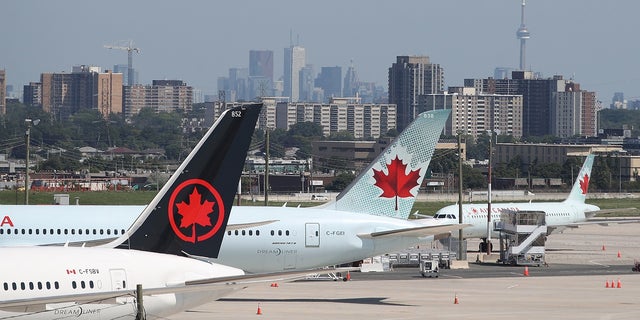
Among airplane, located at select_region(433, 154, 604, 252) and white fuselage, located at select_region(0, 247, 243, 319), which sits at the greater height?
white fuselage, located at select_region(0, 247, 243, 319)

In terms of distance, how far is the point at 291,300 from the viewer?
167ft

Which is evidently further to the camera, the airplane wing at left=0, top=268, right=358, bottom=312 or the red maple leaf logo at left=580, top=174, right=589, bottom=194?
the red maple leaf logo at left=580, top=174, right=589, bottom=194

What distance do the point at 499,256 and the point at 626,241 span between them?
2998 cm

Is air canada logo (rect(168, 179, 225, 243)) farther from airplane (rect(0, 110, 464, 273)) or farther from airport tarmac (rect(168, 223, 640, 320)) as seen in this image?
airplane (rect(0, 110, 464, 273))

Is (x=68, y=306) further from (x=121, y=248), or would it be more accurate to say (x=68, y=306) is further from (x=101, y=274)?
(x=121, y=248)

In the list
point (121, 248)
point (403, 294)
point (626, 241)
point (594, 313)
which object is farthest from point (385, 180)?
point (626, 241)

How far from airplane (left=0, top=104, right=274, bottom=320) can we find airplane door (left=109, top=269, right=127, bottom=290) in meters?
0.02

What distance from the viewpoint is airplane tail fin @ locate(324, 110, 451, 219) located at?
2056 inches

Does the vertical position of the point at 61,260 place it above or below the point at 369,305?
above

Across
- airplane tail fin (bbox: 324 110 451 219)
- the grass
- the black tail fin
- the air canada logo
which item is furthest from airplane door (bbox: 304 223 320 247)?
the grass

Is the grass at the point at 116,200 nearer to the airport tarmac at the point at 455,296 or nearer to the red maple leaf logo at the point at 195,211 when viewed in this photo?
the airport tarmac at the point at 455,296

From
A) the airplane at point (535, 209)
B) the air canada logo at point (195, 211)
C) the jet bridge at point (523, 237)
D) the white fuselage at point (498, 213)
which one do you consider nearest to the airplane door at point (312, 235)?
the air canada logo at point (195, 211)

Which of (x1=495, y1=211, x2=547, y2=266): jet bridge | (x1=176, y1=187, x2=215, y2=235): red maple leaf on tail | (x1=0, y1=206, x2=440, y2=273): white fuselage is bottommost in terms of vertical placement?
(x1=495, y1=211, x2=547, y2=266): jet bridge

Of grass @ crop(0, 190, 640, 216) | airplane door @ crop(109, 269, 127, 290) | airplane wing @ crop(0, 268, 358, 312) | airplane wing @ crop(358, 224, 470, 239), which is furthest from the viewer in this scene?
A: grass @ crop(0, 190, 640, 216)
